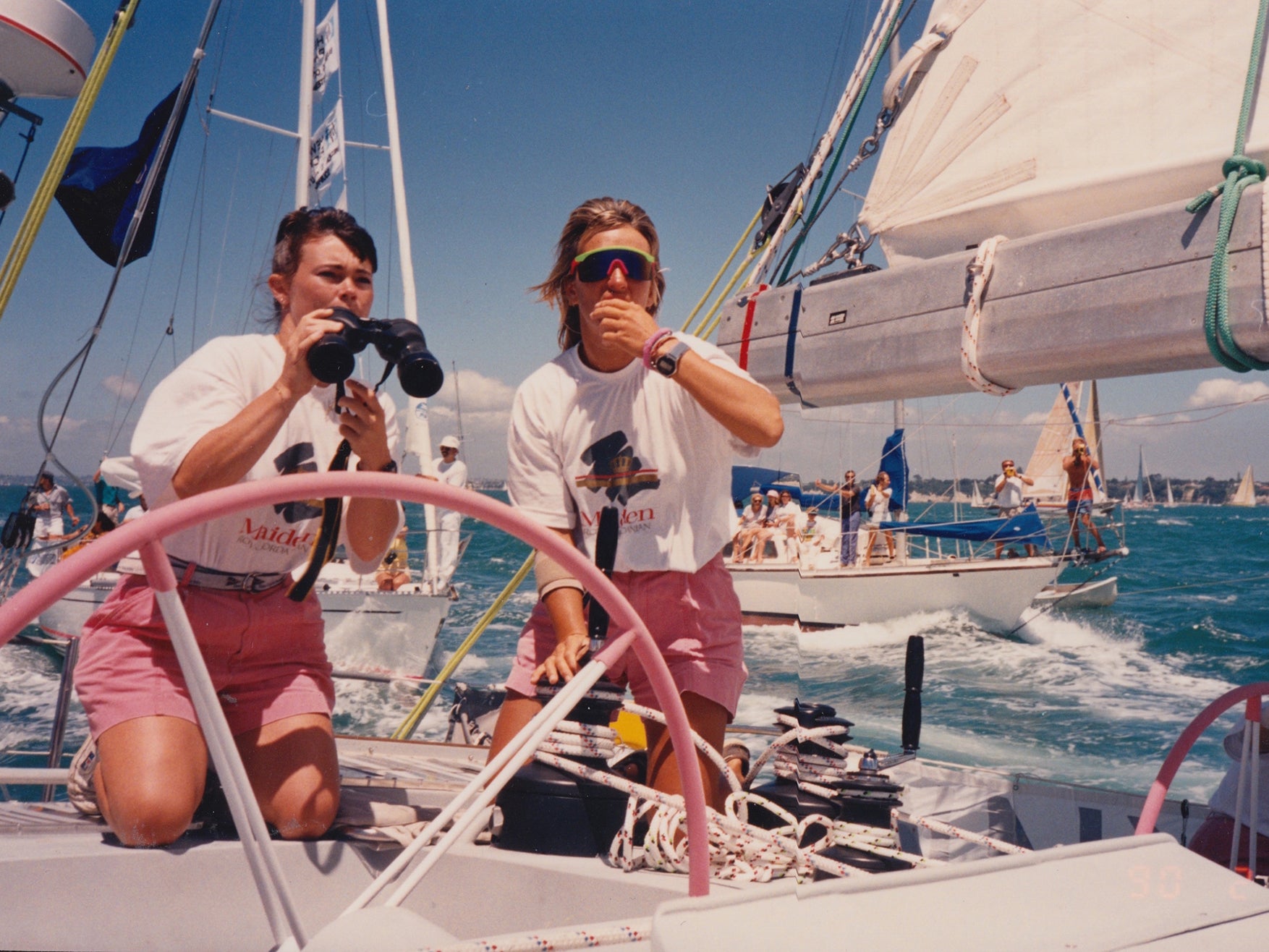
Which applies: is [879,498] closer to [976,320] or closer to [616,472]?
[976,320]

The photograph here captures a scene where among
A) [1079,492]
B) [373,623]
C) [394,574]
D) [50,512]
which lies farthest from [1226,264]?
[1079,492]

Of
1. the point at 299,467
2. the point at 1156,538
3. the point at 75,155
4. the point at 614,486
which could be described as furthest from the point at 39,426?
the point at 1156,538

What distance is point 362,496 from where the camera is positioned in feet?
2.61

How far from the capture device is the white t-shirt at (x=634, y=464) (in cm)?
186

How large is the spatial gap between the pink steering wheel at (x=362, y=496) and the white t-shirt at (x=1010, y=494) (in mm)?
16588

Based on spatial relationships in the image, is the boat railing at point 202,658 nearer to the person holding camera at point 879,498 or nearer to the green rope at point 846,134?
the green rope at point 846,134

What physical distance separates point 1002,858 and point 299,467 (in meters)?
1.47

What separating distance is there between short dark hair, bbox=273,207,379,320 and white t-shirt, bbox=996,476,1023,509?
1613 cm

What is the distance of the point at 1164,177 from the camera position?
76.8 inches

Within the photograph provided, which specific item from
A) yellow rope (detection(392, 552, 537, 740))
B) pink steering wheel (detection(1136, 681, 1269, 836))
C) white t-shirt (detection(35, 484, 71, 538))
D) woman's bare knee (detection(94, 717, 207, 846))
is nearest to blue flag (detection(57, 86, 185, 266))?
yellow rope (detection(392, 552, 537, 740))

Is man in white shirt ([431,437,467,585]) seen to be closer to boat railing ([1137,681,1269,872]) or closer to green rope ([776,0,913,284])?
green rope ([776,0,913,284])

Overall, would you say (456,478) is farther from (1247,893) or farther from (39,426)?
(1247,893)

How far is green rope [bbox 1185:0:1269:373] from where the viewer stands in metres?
1.59

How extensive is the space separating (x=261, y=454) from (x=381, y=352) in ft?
0.90
